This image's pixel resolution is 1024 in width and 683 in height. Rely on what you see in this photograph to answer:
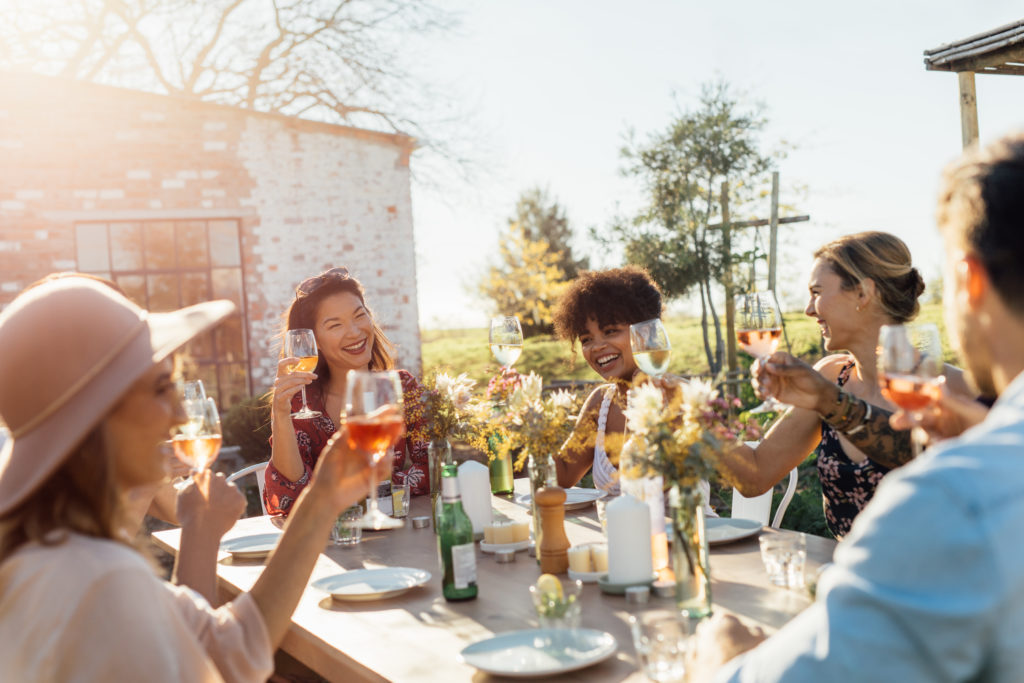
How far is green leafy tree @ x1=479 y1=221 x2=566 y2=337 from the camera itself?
23922mm

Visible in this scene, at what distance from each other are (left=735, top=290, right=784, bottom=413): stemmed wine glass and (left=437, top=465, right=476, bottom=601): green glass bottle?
0.93 meters

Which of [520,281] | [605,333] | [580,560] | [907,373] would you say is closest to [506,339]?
[605,333]

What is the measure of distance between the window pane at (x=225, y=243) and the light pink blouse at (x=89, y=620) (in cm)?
1043

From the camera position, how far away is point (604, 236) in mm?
15438

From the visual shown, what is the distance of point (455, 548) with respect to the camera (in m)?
2.37

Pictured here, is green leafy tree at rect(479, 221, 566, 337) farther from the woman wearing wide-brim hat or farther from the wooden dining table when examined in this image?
the woman wearing wide-brim hat

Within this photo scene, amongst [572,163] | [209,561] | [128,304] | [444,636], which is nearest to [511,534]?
[444,636]

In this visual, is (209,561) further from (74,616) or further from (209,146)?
(209,146)

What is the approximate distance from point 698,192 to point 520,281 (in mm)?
9918

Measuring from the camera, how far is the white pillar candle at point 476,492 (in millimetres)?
3178

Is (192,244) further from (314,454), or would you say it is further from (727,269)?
(727,269)

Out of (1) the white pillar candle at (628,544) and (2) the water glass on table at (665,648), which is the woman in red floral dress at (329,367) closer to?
(1) the white pillar candle at (628,544)

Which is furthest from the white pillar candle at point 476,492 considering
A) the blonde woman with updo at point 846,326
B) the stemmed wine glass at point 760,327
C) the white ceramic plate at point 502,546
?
the stemmed wine glass at point 760,327

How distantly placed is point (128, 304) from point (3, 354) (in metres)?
0.22
